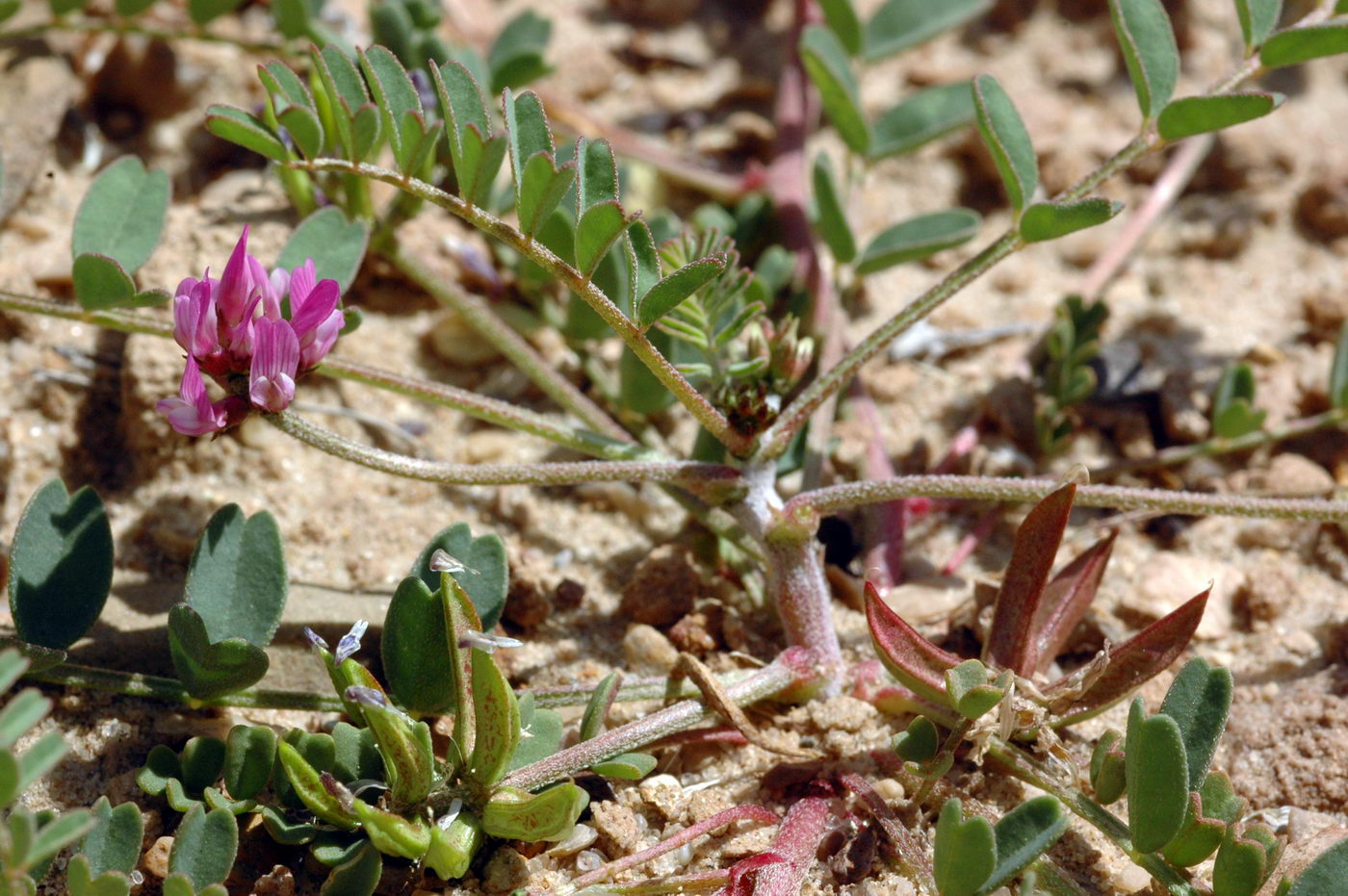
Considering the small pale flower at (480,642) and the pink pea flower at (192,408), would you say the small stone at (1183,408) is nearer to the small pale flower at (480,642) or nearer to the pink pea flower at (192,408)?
the small pale flower at (480,642)

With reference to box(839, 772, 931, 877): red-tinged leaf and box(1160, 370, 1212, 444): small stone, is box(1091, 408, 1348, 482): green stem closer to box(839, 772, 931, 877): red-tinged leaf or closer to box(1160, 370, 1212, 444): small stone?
box(1160, 370, 1212, 444): small stone

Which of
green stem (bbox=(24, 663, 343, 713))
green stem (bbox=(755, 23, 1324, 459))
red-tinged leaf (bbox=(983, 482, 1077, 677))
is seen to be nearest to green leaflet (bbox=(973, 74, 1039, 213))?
green stem (bbox=(755, 23, 1324, 459))

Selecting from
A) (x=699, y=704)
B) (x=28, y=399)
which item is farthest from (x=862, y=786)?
(x=28, y=399)

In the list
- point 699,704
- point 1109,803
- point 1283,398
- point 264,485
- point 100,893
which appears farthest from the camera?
point 1283,398

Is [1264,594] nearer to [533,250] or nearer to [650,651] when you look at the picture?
[650,651]

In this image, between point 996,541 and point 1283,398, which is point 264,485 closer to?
point 996,541

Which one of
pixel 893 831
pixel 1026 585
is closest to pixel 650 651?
pixel 893 831
